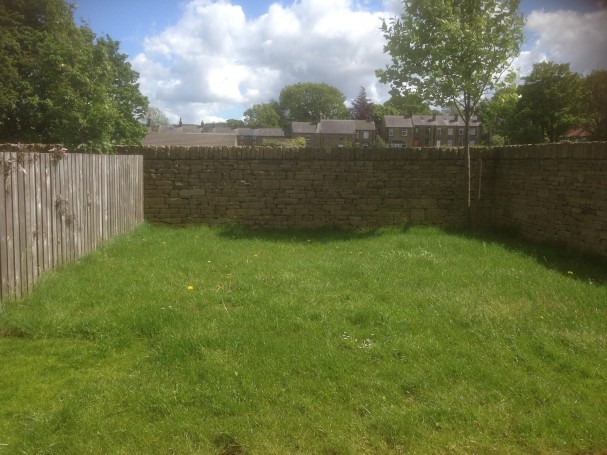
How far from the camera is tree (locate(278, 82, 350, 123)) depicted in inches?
3147

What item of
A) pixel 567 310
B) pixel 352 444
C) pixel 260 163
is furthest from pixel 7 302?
Result: pixel 260 163

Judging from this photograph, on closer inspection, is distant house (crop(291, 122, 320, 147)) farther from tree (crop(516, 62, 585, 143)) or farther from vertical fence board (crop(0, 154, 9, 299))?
vertical fence board (crop(0, 154, 9, 299))

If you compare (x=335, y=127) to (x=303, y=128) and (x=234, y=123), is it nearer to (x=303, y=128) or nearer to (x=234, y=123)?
(x=303, y=128)

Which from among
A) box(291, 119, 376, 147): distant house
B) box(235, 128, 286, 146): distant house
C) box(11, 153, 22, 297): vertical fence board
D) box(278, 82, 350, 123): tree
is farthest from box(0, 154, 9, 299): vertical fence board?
box(278, 82, 350, 123): tree

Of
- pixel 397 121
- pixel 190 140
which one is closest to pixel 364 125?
pixel 397 121

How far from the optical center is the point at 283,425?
127 inches

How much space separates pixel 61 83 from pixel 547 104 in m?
36.1

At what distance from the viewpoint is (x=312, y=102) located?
82.2 m

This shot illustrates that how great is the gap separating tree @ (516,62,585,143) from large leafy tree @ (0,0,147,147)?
30120 mm

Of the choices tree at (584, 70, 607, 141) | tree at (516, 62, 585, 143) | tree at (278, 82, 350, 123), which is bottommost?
tree at (584, 70, 607, 141)

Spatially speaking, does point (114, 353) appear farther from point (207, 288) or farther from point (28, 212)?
point (28, 212)

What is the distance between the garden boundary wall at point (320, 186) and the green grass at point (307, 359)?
4038 millimetres

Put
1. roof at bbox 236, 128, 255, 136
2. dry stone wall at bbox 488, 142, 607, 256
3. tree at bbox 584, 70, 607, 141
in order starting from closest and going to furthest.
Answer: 1. tree at bbox 584, 70, 607, 141
2. dry stone wall at bbox 488, 142, 607, 256
3. roof at bbox 236, 128, 255, 136

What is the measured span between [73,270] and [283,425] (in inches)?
179
